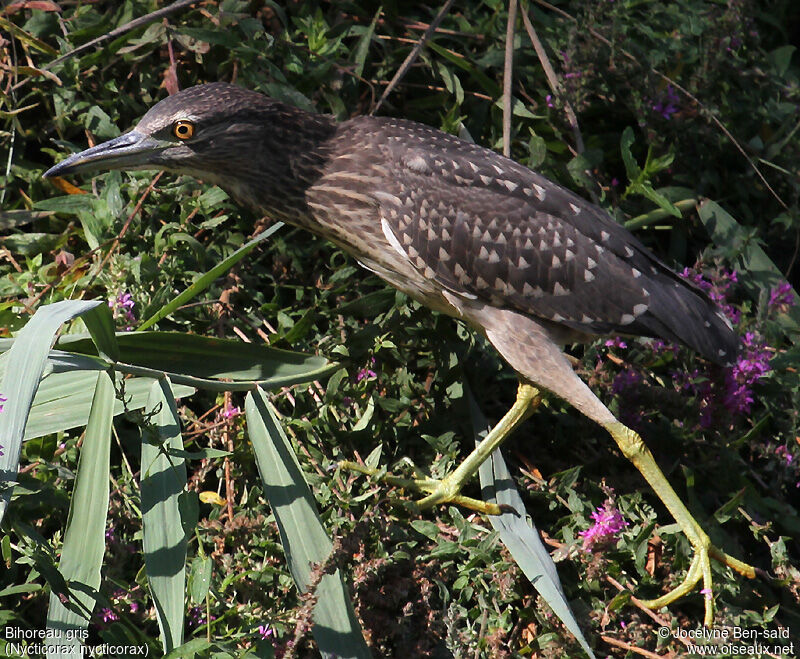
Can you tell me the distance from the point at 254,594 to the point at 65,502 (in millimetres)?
664

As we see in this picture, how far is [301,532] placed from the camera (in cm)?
288

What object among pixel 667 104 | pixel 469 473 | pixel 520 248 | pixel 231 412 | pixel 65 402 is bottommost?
pixel 469 473

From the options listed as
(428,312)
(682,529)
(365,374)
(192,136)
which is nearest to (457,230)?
(428,312)

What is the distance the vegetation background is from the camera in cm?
327

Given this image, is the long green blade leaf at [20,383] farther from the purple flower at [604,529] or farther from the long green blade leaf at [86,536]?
the purple flower at [604,529]

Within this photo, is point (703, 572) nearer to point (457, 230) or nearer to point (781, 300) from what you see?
point (781, 300)

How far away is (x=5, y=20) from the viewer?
4090mm

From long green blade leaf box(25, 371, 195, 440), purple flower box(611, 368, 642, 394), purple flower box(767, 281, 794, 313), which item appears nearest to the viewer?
long green blade leaf box(25, 371, 195, 440)

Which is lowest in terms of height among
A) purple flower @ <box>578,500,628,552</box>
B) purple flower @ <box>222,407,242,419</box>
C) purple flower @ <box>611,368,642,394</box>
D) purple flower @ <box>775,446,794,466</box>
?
purple flower @ <box>578,500,628,552</box>

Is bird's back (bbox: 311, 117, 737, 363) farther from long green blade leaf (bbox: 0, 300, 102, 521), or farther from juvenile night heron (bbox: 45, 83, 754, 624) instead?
long green blade leaf (bbox: 0, 300, 102, 521)

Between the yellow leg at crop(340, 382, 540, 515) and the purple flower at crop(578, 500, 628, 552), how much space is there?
337 mm

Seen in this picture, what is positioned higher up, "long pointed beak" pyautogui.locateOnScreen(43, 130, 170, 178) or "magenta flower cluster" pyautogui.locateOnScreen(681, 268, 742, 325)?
"long pointed beak" pyautogui.locateOnScreen(43, 130, 170, 178)

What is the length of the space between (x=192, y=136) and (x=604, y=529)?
2011 millimetres

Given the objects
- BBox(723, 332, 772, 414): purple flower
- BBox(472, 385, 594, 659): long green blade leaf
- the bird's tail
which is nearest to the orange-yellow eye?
BBox(472, 385, 594, 659): long green blade leaf
